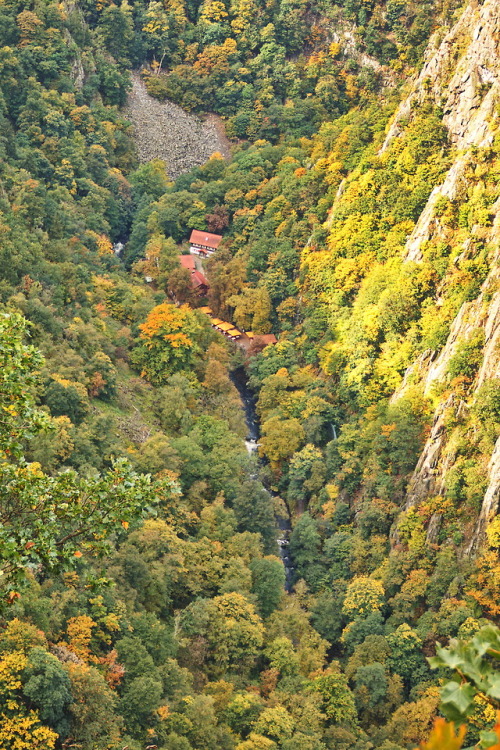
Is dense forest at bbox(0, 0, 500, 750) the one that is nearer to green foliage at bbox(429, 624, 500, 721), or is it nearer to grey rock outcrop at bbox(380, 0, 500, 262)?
grey rock outcrop at bbox(380, 0, 500, 262)

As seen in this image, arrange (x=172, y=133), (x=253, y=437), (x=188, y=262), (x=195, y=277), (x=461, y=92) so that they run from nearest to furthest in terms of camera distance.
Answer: (x=461, y=92)
(x=253, y=437)
(x=195, y=277)
(x=188, y=262)
(x=172, y=133)

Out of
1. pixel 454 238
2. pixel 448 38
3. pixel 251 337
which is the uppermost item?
pixel 448 38

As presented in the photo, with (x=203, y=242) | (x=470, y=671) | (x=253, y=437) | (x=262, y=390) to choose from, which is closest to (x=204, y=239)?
(x=203, y=242)

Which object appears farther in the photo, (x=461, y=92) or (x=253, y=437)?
(x=253, y=437)

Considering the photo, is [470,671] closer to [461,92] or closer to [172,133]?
[461,92]

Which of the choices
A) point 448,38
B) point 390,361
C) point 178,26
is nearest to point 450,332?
point 390,361

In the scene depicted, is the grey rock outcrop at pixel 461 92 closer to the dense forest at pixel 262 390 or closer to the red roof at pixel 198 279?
the dense forest at pixel 262 390

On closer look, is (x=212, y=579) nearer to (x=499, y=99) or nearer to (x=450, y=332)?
(x=450, y=332)

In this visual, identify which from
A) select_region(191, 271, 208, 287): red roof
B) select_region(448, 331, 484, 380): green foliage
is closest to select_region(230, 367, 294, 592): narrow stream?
select_region(191, 271, 208, 287): red roof
